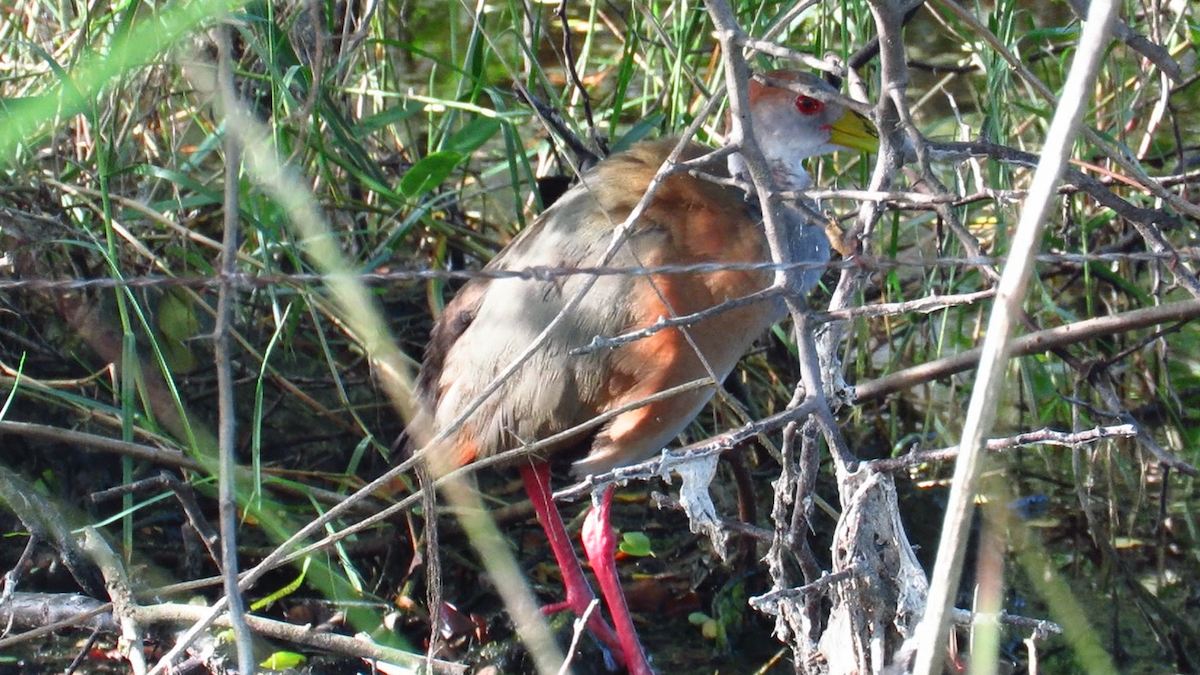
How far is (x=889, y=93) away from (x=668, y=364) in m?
1.20

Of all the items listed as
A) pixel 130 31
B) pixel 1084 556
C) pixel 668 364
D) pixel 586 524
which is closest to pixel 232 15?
pixel 130 31

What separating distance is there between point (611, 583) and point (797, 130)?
1317 millimetres

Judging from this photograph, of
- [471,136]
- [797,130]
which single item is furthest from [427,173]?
[797,130]

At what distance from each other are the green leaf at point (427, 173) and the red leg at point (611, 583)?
95cm

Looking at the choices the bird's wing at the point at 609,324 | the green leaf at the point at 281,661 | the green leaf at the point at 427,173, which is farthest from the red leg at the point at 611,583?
the green leaf at the point at 427,173

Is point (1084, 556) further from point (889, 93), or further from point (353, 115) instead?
point (353, 115)

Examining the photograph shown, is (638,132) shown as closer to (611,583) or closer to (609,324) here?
(609,324)

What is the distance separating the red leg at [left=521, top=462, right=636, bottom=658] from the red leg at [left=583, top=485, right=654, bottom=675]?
0.04 metres

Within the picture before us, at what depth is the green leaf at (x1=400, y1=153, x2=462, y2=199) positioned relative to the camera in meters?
3.48

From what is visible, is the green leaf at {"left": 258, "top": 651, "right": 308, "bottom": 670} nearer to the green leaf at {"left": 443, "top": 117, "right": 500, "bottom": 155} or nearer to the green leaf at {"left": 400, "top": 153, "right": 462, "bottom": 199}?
the green leaf at {"left": 400, "top": 153, "right": 462, "bottom": 199}

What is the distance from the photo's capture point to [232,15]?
113 inches

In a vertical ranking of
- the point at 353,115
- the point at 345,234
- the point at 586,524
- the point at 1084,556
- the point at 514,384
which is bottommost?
the point at 1084,556

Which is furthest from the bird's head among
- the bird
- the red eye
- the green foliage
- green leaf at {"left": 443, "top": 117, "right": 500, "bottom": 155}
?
green leaf at {"left": 443, "top": 117, "right": 500, "bottom": 155}

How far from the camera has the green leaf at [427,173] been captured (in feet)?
11.4
